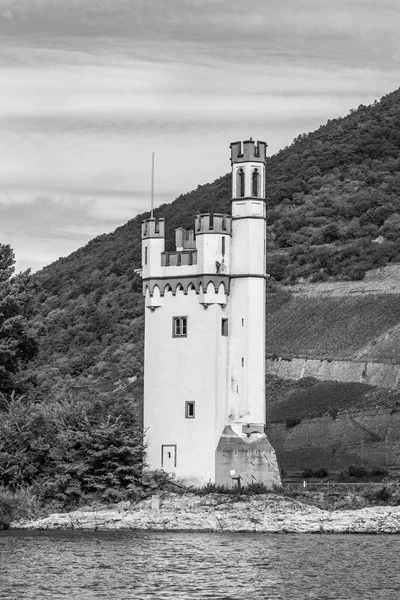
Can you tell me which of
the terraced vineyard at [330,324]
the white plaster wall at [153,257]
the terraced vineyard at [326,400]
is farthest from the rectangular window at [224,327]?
the terraced vineyard at [330,324]

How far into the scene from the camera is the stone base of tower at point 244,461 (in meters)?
63.3

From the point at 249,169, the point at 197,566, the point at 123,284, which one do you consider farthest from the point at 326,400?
the point at 123,284

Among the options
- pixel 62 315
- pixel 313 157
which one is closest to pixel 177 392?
pixel 62 315

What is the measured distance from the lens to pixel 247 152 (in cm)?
6500

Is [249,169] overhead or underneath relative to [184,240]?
overhead

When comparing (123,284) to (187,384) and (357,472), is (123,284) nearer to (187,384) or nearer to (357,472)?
(357,472)

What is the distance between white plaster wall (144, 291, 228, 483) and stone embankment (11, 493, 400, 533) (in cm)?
256

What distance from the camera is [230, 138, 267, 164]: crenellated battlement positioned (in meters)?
65.1

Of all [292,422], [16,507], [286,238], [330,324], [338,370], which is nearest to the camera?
[16,507]

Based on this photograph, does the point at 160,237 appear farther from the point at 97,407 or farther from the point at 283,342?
the point at 283,342

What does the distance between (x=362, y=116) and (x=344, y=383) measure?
66935mm

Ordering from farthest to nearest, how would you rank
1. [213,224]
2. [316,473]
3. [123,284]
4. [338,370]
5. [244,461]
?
1. [123,284]
2. [338,370]
3. [316,473]
4. [213,224]
5. [244,461]

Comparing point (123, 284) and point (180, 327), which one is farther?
point (123, 284)

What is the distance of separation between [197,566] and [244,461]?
547 inches
